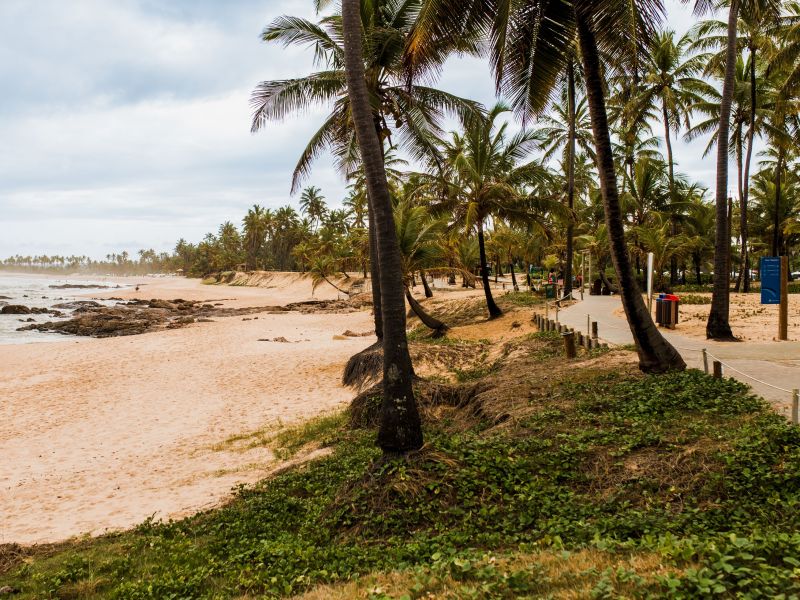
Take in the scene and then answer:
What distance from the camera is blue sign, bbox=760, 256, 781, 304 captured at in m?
12.5

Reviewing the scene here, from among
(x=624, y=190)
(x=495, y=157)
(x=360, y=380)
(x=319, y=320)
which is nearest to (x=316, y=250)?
(x=319, y=320)

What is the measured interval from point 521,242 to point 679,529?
Answer: 3892cm

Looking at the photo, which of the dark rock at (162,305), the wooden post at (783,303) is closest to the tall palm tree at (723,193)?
the wooden post at (783,303)

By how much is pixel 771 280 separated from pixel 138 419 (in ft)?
51.0

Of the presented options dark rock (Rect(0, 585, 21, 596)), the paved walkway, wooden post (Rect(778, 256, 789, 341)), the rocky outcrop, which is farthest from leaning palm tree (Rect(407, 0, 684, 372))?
the rocky outcrop

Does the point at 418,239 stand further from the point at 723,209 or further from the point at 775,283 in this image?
the point at 775,283

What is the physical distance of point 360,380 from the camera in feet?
45.1

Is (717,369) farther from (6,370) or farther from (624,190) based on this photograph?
(624,190)

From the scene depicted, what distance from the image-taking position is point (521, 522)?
5.09 metres

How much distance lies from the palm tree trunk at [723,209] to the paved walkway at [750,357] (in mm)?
628

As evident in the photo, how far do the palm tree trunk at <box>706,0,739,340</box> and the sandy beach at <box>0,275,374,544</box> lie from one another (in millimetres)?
9558

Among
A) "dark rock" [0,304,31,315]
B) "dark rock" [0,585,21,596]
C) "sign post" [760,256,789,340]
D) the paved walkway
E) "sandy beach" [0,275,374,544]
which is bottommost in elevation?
"sandy beach" [0,275,374,544]

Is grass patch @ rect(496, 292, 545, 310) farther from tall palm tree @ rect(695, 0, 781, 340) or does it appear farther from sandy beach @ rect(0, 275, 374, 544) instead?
tall palm tree @ rect(695, 0, 781, 340)

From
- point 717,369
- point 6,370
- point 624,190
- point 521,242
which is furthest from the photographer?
point 521,242
